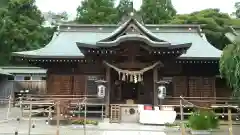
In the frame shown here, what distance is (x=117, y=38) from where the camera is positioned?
54.2 feet

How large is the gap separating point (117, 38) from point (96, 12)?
1262 inches

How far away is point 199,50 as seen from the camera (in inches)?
765

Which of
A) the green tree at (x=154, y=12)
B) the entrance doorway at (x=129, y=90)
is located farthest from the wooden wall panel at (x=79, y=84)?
the green tree at (x=154, y=12)

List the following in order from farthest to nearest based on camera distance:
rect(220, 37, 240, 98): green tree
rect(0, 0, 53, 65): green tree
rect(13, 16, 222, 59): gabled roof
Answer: rect(0, 0, 53, 65): green tree
rect(13, 16, 222, 59): gabled roof
rect(220, 37, 240, 98): green tree

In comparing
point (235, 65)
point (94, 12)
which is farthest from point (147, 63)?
point (94, 12)

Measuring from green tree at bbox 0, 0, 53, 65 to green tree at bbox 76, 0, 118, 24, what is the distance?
7299 millimetres

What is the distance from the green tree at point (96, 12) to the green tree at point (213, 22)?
10.3 meters

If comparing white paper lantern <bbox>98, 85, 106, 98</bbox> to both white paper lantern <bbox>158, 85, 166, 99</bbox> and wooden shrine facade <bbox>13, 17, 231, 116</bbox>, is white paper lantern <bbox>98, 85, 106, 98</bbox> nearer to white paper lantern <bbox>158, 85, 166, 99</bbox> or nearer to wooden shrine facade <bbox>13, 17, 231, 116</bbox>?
wooden shrine facade <bbox>13, 17, 231, 116</bbox>


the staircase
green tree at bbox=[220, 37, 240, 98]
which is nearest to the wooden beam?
the staircase

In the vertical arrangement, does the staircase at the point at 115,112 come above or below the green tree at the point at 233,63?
below

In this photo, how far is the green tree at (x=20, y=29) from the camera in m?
37.4

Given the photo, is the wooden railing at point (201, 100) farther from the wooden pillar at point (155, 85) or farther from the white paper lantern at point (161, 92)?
the white paper lantern at point (161, 92)

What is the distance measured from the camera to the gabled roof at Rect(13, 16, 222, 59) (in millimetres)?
17125

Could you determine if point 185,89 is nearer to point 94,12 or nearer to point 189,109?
point 189,109
